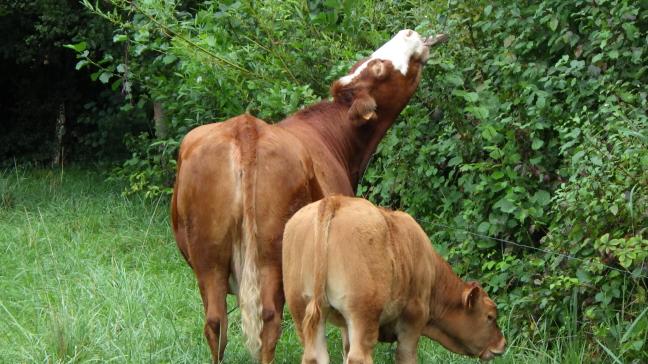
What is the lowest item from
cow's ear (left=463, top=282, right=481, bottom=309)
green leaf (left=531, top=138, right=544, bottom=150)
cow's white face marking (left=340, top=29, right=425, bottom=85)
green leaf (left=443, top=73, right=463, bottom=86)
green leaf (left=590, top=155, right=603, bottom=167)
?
cow's ear (left=463, top=282, right=481, bottom=309)

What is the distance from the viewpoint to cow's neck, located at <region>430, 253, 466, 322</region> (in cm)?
570

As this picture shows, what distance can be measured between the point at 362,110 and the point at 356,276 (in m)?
2.06

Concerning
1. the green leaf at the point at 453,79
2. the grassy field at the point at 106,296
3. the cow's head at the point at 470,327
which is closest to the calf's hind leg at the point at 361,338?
the cow's head at the point at 470,327

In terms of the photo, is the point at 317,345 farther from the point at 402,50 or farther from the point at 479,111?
the point at 402,50

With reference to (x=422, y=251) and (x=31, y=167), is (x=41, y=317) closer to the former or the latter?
(x=422, y=251)

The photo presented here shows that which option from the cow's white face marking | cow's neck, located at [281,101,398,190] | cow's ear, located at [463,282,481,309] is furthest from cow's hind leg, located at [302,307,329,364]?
the cow's white face marking

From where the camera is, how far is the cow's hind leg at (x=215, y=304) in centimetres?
559

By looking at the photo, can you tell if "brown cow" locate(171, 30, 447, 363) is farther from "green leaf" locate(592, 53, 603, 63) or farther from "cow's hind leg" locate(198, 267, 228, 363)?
"green leaf" locate(592, 53, 603, 63)

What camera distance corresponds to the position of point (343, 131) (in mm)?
6828

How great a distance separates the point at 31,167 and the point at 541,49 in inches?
425

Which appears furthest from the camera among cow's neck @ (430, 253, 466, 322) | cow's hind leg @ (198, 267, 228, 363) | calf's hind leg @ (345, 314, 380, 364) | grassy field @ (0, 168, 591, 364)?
grassy field @ (0, 168, 591, 364)

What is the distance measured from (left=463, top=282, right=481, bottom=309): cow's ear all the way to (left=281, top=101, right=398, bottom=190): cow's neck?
131 centimetres

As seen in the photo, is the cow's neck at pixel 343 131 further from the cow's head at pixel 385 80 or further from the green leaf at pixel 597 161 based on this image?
the green leaf at pixel 597 161

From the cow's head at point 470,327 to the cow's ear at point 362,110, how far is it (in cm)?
145
